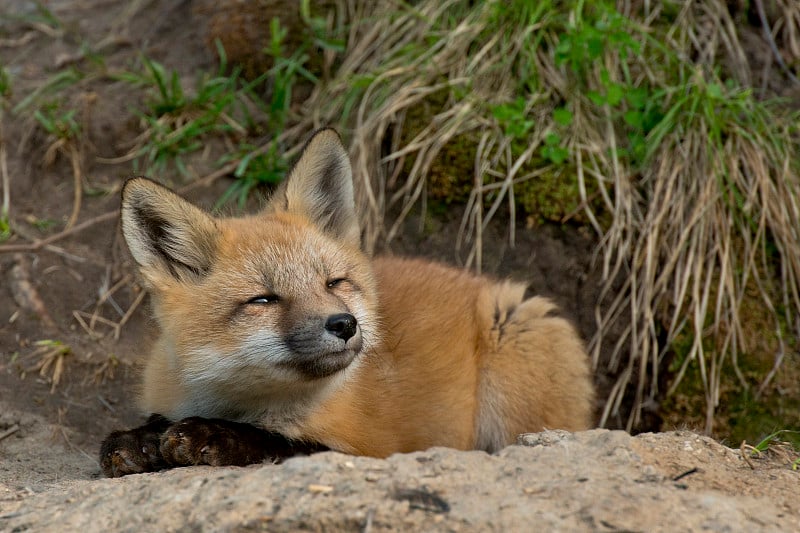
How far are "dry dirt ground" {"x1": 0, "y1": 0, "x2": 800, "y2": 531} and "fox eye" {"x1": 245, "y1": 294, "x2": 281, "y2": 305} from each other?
81 centimetres

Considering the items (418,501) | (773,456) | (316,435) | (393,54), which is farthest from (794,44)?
(418,501)

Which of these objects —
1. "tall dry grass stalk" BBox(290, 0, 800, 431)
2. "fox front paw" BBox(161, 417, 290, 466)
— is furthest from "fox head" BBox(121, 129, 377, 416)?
"tall dry grass stalk" BBox(290, 0, 800, 431)

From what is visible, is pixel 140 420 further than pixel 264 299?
Yes

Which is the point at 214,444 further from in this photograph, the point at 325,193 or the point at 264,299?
the point at 325,193

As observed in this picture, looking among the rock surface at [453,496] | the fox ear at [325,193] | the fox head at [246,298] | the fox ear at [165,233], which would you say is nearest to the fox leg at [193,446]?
the fox head at [246,298]

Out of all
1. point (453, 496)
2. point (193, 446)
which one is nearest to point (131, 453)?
point (193, 446)

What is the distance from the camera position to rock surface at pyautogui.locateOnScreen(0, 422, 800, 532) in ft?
8.48

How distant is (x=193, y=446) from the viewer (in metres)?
3.64

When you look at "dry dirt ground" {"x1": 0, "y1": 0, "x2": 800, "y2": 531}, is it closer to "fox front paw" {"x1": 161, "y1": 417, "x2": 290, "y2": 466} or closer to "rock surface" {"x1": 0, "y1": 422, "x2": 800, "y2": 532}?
"rock surface" {"x1": 0, "y1": 422, "x2": 800, "y2": 532}

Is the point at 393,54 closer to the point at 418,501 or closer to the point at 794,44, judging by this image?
the point at 794,44

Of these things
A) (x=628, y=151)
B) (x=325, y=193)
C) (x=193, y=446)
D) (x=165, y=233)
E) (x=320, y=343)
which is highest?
(x=628, y=151)

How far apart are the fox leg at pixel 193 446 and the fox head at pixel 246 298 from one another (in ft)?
0.64

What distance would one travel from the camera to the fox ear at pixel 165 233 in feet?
12.9

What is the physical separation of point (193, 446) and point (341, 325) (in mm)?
831
